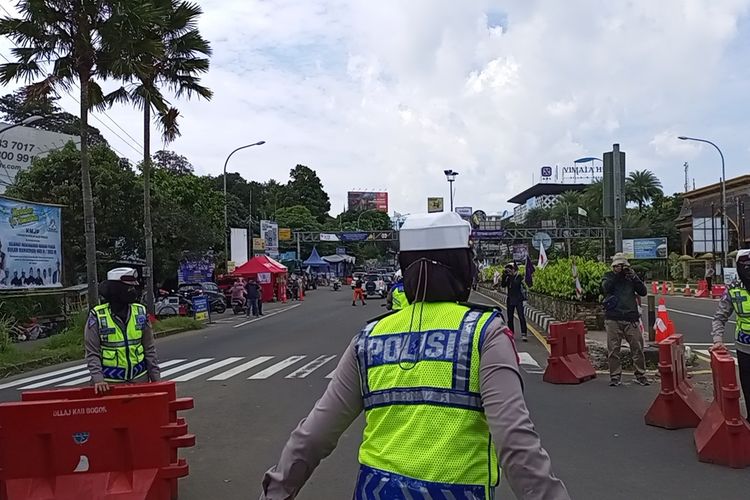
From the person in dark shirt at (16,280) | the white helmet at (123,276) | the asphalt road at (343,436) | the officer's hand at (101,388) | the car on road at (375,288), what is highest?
the white helmet at (123,276)

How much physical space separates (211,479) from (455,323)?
490cm

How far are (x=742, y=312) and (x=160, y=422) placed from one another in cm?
550

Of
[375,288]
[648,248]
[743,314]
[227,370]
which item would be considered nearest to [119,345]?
[743,314]

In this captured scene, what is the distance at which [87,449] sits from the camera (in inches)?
214

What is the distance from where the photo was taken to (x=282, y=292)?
155 ft

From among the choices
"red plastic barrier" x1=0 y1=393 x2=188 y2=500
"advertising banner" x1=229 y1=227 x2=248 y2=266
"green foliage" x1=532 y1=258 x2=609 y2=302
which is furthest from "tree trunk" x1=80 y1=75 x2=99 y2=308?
"advertising banner" x1=229 y1=227 x2=248 y2=266

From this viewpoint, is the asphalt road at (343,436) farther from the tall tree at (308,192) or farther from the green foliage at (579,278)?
the tall tree at (308,192)

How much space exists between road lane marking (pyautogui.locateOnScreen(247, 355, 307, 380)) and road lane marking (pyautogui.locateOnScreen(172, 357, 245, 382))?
1.15 m

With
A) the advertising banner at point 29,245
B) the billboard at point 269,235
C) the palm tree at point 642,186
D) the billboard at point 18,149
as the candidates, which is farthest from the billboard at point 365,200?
the advertising banner at point 29,245

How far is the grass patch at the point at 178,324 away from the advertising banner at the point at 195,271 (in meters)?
12.4

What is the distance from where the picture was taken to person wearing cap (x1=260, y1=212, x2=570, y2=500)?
211 cm

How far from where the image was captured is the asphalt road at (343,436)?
614 cm

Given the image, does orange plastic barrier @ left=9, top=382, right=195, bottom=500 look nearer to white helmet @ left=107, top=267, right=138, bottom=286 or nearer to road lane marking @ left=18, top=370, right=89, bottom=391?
white helmet @ left=107, top=267, right=138, bottom=286

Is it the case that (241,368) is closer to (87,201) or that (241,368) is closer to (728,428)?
(87,201)
